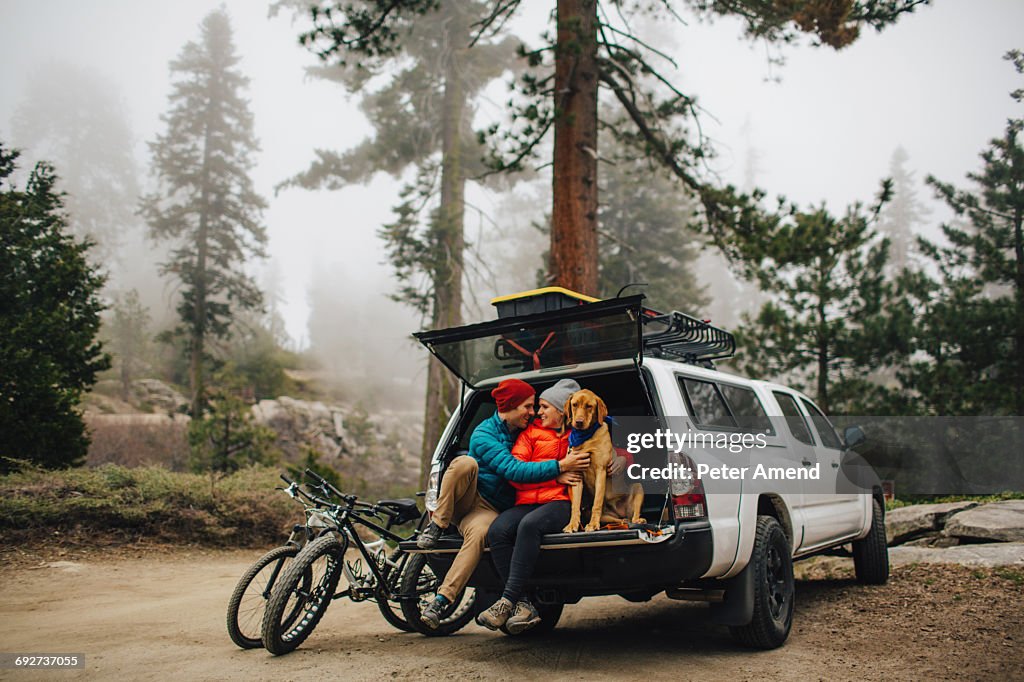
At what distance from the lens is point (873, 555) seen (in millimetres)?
7246

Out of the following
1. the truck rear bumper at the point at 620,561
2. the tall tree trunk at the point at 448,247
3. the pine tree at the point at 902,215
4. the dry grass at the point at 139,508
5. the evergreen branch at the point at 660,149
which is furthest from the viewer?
the pine tree at the point at 902,215

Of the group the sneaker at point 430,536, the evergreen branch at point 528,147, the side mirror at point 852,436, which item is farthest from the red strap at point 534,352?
the evergreen branch at point 528,147

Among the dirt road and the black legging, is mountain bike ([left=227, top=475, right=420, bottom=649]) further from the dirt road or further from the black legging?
the black legging

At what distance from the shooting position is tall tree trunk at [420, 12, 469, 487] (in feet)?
60.4

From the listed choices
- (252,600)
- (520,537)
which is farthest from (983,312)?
(252,600)

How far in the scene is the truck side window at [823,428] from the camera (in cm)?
702

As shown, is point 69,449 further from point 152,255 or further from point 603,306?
point 152,255

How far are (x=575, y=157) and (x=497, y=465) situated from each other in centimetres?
668

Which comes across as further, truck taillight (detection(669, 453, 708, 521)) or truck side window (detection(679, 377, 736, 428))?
truck side window (detection(679, 377, 736, 428))

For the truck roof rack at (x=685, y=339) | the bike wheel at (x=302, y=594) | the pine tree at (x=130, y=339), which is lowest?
the bike wheel at (x=302, y=594)

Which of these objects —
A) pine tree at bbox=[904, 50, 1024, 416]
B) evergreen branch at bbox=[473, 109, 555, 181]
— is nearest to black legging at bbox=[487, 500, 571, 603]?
evergreen branch at bbox=[473, 109, 555, 181]

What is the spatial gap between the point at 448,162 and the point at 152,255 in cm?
5119

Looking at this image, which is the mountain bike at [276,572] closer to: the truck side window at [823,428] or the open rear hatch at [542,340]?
the open rear hatch at [542,340]

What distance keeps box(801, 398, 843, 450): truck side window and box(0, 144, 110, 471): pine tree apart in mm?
10327
